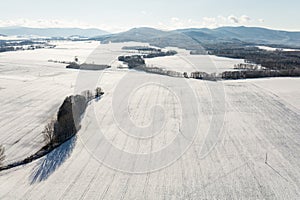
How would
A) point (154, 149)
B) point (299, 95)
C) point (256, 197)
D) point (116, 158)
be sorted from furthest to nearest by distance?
point (299, 95)
point (154, 149)
point (116, 158)
point (256, 197)

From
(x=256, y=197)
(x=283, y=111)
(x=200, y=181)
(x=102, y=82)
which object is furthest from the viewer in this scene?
(x=102, y=82)

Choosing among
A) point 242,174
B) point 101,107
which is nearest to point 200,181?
point 242,174

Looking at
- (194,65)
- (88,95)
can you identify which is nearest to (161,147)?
(88,95)

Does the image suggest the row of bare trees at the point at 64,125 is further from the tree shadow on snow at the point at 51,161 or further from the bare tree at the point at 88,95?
the bare tree at the point at 88,95

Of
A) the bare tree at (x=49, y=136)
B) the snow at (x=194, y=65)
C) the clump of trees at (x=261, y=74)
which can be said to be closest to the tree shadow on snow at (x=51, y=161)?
the bare tree at (x=49, y=136)

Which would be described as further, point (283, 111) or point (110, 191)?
point (283, 111)

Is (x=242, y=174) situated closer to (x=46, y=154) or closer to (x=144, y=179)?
(x=144, y=179)

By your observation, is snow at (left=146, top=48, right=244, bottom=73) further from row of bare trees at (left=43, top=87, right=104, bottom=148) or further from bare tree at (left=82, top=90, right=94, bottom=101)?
row of bare trees at (left=43, top=87, right=104, bottom=148)

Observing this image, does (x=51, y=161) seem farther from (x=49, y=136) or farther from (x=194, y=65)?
(x=194, y=65)
